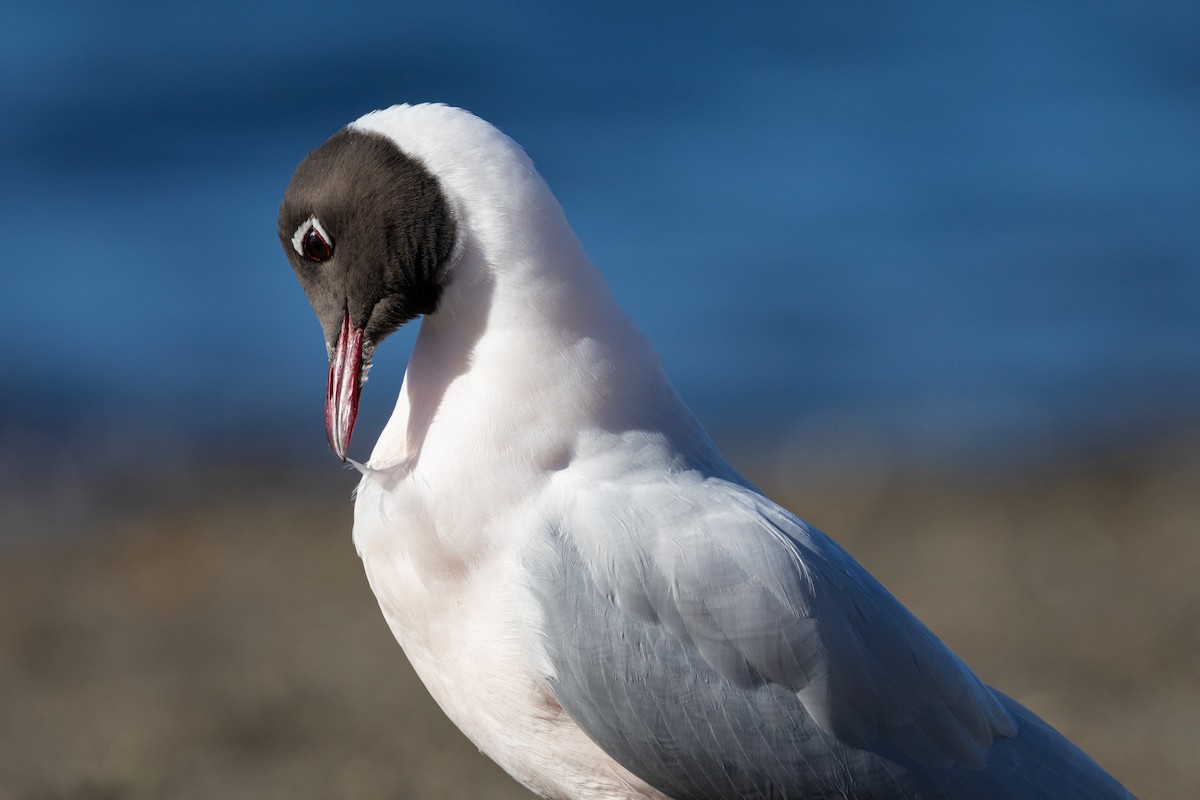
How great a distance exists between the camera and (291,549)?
8.06 m

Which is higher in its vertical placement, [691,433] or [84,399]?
[691,433]

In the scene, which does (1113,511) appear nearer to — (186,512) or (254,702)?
(254,702)

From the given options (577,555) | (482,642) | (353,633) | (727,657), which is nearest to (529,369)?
(577,555)

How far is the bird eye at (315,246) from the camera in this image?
371 centimetres

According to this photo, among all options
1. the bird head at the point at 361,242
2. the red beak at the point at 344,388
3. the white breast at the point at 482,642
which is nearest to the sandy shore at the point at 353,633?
the white breast at the point at 482,642

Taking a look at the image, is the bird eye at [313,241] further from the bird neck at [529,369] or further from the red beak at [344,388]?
the bird neck at [529,369]

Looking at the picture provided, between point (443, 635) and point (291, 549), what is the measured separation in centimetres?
471

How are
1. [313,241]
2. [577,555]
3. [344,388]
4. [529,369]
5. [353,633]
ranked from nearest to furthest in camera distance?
[577,555], [529,369], [313,241], [344,388], [353,633]

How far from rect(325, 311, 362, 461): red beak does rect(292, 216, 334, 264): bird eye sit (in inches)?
7.0

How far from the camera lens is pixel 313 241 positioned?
3.72m

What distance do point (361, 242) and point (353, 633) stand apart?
3472 millimetres

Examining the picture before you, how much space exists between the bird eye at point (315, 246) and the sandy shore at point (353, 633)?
2183mm

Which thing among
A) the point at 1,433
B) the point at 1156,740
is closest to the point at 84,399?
the point at 1,433

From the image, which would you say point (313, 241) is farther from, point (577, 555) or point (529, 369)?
point (577, 555)
